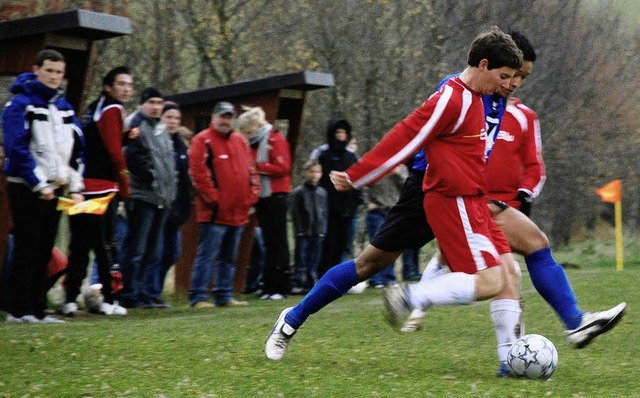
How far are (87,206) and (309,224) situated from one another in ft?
15.0

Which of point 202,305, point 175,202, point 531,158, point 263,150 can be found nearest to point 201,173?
point 175,202

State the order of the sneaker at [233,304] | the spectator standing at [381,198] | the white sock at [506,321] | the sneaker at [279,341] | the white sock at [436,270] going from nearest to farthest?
the white sock at [506,321] → the sneaker at [279,341] → the white sock at [436,270] → the sneaker at [233,304] → the spectator standing at [381,198]

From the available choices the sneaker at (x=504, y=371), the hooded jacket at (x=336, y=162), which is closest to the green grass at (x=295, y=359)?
the sneaker at (x=504, y=371)

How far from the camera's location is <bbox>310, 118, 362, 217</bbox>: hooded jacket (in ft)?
48.7

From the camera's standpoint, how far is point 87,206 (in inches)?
427

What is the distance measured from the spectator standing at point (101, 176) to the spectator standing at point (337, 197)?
406 cm

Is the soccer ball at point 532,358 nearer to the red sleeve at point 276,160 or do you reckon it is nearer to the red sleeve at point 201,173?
the red sleeve at point 201,173

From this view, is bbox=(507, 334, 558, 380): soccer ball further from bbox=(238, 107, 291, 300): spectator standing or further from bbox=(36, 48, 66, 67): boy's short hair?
bbox=(238, 107, 291, 300): spectator standing

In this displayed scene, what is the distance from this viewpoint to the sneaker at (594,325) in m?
7.20

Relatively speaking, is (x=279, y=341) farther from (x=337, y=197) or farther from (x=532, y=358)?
(x=337, y=197)

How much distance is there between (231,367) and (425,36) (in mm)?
17865

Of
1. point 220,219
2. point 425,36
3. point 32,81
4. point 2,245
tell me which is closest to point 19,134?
point 32,81

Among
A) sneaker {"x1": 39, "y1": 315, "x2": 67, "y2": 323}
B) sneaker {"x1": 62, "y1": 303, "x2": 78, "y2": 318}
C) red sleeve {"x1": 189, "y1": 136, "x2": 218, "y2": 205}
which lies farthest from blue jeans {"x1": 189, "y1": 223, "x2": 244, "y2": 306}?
sneaker {"x1": 39, "y1": 315, "x2": 67, "y2": 323}

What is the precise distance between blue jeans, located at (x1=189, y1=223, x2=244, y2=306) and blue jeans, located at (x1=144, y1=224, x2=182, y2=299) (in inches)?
13.7
